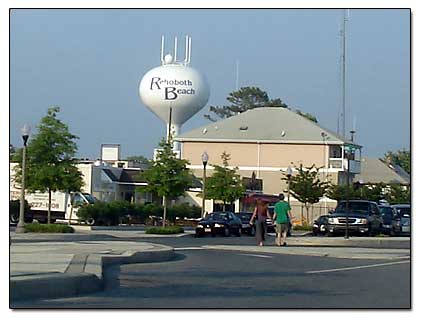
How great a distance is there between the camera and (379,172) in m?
97.7

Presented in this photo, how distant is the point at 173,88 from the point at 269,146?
1022 centimetres

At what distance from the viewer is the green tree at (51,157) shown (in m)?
39.4

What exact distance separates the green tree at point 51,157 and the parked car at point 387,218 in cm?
1287

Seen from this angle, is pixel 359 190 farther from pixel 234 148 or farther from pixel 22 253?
pixel 22 253

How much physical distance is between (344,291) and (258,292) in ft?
4.92

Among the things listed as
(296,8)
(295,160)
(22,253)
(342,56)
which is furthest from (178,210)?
(296,8)

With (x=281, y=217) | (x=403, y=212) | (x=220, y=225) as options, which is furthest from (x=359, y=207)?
(x=281, y=217)

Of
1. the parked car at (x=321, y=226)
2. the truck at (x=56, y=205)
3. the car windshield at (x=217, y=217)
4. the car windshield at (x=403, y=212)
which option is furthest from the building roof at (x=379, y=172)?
the parked car at (x=321, y=226)

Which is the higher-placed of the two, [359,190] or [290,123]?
[290,123]

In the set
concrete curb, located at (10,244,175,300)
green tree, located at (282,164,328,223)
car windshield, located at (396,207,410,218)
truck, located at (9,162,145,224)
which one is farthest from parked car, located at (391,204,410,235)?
concrete curb, located at (10,244,175,300)

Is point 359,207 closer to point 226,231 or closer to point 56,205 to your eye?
point 226,231

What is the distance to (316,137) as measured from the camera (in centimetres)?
7975

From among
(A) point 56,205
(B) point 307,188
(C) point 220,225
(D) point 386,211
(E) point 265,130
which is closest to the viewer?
(D) point 386,211

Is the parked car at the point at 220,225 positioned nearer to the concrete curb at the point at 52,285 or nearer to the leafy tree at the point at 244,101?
the concrete curb at the point at 52,285
